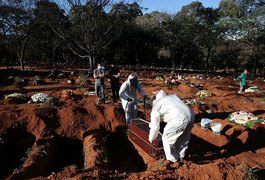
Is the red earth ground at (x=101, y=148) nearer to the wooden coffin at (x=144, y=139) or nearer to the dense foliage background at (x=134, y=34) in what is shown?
the wooden coffin at (x=144, y=139)

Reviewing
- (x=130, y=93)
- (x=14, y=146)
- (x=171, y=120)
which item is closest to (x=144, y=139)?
(x=171, y=120)

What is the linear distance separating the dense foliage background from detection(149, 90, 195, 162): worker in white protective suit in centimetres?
1229

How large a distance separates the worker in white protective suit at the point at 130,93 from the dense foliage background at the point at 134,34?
29.7 feet

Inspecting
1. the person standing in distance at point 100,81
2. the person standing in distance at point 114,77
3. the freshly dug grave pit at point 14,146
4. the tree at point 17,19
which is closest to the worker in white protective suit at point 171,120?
the freshly dug grave pit at point 14,146

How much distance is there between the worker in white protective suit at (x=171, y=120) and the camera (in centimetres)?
592

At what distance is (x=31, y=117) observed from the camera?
984 centimetres

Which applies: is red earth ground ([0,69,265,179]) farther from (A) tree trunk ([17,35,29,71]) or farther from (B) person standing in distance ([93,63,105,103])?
(A) tree trunk ([17,35,29,71])

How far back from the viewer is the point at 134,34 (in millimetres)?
36344

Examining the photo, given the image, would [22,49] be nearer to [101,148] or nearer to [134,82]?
[134,82]

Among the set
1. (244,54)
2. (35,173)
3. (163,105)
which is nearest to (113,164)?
(35,173)

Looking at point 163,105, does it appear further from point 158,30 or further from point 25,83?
point 158,30

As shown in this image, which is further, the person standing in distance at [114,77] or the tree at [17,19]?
the tree at [17,19]

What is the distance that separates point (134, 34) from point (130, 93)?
2785cm

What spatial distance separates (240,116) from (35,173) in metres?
6.52
